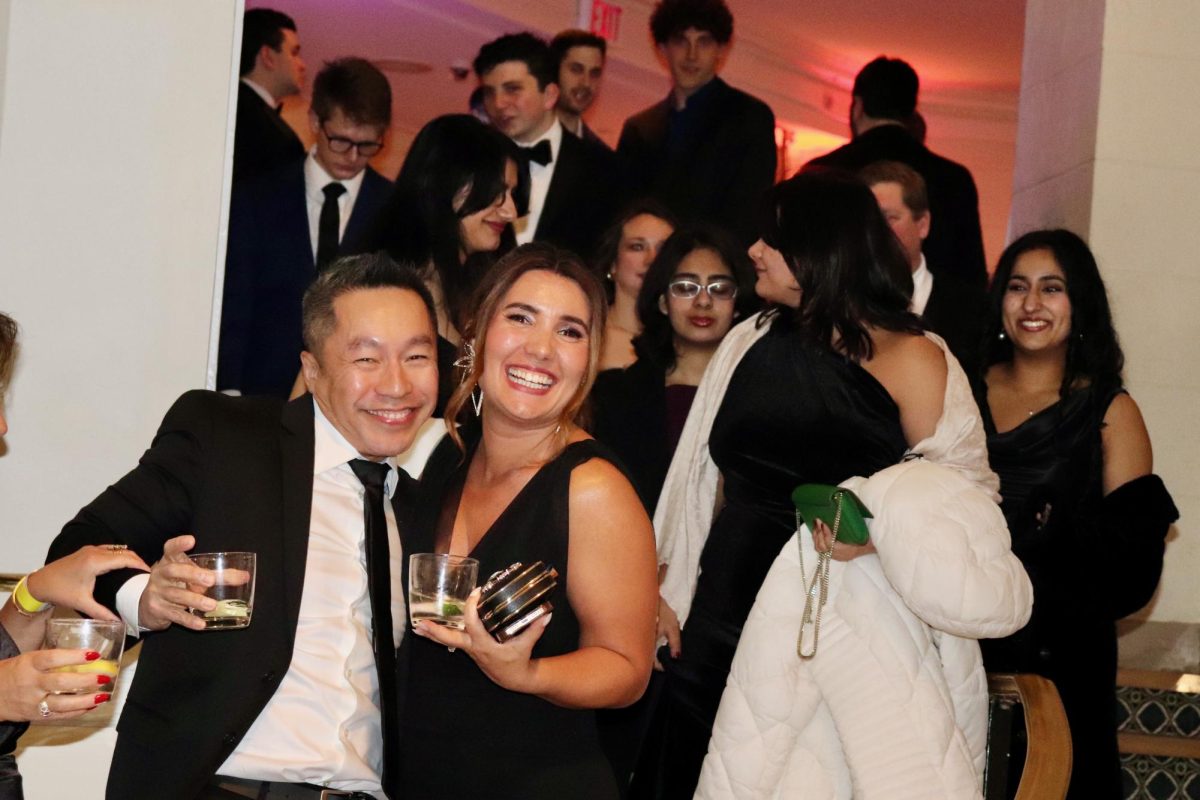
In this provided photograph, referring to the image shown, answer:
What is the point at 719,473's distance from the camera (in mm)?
3646

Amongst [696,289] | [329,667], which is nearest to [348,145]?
[696,289]

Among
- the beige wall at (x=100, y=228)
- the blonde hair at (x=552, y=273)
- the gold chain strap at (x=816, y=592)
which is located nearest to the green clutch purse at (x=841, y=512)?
the gold chain strap at (x=816, y=592)

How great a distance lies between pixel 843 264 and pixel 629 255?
4.35 ft

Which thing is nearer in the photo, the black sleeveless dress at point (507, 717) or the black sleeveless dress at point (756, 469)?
the black sleeveless dress at point (507, 717)

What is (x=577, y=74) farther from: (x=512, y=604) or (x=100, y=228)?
(x=512, y=604)

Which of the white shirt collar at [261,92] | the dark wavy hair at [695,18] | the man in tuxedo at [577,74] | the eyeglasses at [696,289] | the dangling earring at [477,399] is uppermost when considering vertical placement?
the dark wavy hair at [695,18]

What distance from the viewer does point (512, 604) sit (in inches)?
78.6

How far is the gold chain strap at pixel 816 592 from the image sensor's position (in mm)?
2902

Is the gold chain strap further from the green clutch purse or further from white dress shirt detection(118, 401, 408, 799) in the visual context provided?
white dress shirt detection(118, 401, 408, 799)

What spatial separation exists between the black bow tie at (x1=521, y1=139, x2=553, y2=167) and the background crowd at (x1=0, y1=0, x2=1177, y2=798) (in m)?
0.02

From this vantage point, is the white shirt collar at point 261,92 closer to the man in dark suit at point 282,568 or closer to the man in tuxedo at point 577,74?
the man in tuxedo at point 577,74

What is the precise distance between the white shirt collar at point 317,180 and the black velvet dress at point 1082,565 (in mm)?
2645

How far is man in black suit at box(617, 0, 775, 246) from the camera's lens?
5.77 m

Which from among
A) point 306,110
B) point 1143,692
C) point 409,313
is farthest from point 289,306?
point 1143,692
